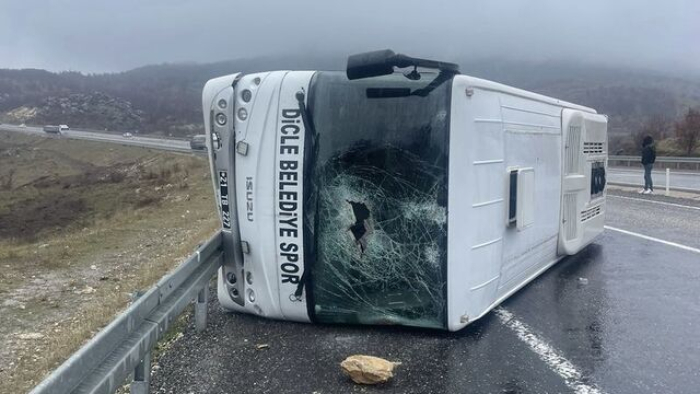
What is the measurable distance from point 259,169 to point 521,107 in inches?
90.8

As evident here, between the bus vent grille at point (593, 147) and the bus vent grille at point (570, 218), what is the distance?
651 mm

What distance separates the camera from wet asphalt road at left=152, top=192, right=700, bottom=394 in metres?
3.67

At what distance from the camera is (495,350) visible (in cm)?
420

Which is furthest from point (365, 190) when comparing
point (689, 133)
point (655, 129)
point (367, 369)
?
point (655, 129)

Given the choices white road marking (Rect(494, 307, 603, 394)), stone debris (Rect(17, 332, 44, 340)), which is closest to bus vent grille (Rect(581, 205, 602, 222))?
white road marking (Rect(494, 307, 603, 394))

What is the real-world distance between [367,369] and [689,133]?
141 feet

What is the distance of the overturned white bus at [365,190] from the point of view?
426 cm

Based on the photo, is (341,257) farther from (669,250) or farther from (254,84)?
(669,250)

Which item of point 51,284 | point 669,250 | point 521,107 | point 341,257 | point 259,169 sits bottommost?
point 51,284

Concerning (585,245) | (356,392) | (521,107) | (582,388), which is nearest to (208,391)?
(356,392)

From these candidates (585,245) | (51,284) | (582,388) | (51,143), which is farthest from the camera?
(51,143)

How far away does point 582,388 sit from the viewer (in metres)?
3.54

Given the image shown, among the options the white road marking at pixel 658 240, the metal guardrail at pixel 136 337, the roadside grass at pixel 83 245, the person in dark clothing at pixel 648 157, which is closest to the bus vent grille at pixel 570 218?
the white road marking at pixel 658 240

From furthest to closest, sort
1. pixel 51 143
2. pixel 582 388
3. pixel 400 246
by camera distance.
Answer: pixel 51 143
pixel 400 246
pixel 582 388
